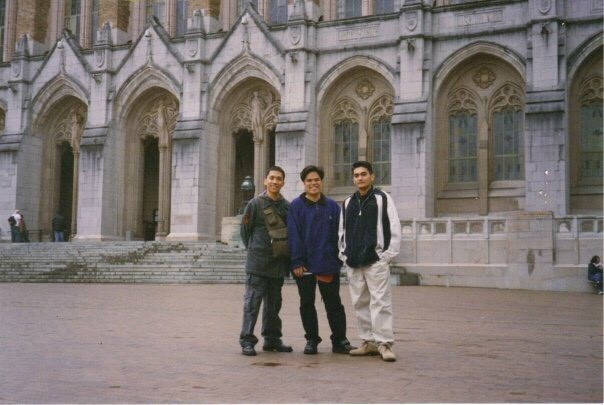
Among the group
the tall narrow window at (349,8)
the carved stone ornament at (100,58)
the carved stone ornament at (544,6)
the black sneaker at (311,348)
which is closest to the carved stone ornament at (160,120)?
the carved stone ornament at (100,58)

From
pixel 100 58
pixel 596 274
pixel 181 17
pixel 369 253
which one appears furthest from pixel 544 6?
pixel 369 253

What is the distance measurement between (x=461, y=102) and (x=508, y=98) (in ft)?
5.51

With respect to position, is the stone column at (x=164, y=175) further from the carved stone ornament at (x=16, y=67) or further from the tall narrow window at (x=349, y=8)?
the tall narrow window at (x=349, y=8)

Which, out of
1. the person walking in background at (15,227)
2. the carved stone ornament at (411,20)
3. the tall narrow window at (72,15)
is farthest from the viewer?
the tall narrow window at (72,15)

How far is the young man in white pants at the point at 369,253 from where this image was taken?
7.30m

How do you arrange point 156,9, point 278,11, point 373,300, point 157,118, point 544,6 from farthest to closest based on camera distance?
point 156,9 → point 278,11 → point 157,118 → point 544,6 → point 373,300

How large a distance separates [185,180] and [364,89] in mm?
7986

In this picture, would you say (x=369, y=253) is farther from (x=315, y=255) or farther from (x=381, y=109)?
(x=381, y=109)

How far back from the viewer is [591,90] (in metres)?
24.9

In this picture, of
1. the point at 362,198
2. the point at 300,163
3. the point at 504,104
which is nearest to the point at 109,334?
the point at 362,198

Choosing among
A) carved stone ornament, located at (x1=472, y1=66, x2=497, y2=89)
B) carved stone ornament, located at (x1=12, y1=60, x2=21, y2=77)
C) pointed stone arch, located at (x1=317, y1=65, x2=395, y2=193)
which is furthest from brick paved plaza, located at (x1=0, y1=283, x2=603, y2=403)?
carved stone ornament, located at (x1=12, y1=60, x2=21, y2=77)

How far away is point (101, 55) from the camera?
105 ft

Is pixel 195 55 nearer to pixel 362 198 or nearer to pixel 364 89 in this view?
pixel 364 89

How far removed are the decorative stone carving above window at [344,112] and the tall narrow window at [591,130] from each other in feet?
27.5
